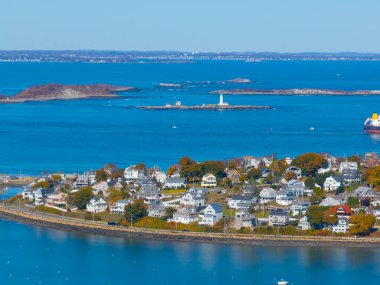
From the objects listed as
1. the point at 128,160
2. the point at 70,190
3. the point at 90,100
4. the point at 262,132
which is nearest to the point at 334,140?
the point at 262,132

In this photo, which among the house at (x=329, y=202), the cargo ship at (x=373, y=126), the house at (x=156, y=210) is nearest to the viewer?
the house at (x=156, y=210)

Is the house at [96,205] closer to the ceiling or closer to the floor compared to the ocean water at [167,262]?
closer to the ceiling

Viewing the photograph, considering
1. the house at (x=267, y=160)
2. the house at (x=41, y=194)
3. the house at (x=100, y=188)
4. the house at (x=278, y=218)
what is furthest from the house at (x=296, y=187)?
the house at (x=41, y=194)

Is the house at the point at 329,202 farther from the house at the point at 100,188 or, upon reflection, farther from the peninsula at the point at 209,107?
the peninsula at the point at 209,107

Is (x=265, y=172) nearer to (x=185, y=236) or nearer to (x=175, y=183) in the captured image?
(x=175, y=183)

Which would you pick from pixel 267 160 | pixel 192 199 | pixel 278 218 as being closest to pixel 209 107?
pixel 267 160

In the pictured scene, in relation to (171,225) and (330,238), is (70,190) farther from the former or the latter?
(330,238)

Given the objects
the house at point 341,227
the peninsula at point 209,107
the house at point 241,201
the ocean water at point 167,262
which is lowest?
the ocean water at point 167,262
